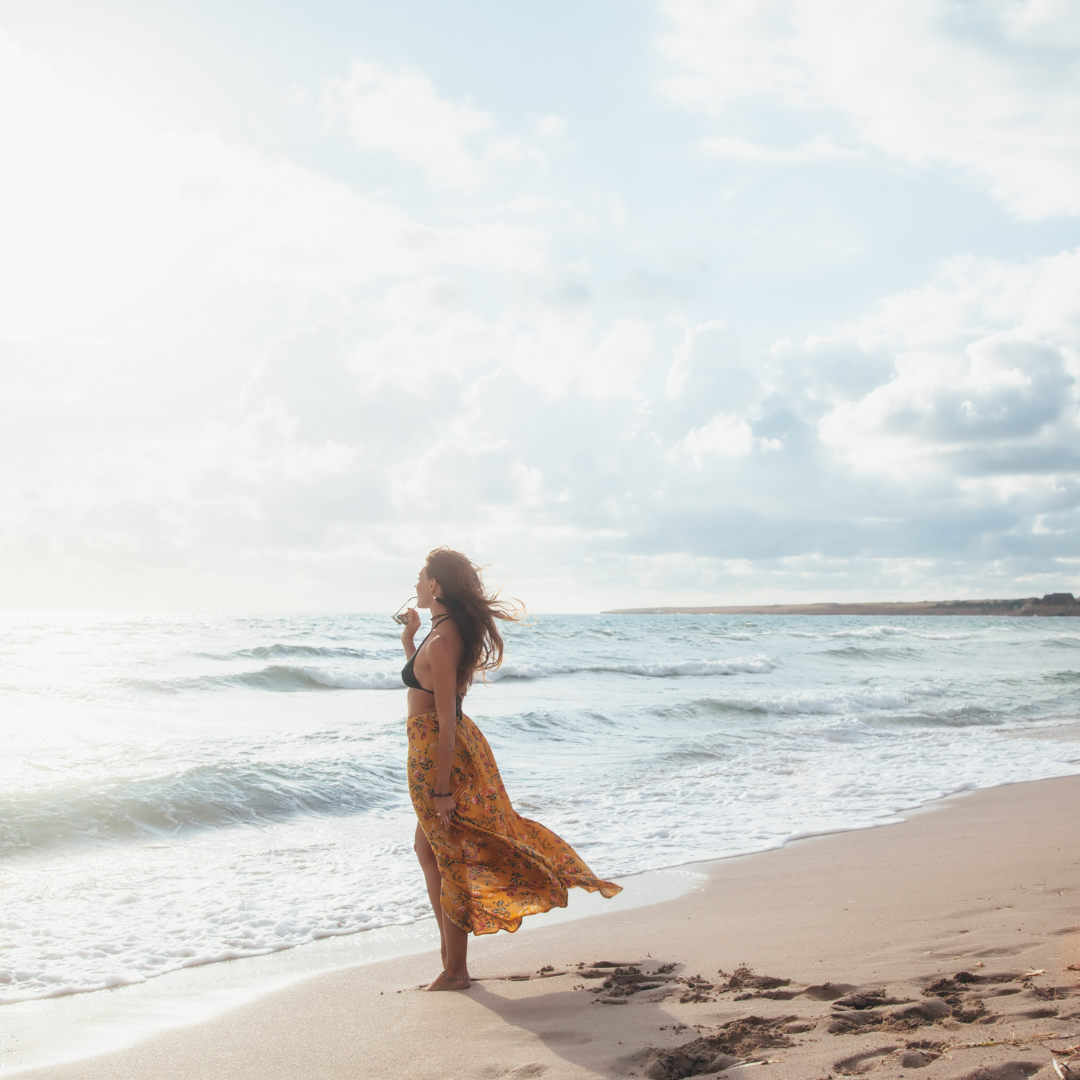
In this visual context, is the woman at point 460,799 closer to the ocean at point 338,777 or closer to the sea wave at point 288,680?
the ocean at point 338,777

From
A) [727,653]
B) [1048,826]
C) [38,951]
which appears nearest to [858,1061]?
[38,951]

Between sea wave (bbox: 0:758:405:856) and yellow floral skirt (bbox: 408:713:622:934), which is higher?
yellow floral skirt (bbox: 408:713:622:934)

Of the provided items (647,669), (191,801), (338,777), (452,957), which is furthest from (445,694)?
(647,669)

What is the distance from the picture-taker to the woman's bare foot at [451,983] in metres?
4.08

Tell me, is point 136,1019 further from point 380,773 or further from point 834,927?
point 380,773

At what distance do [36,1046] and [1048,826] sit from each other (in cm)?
735

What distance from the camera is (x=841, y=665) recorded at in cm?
2930

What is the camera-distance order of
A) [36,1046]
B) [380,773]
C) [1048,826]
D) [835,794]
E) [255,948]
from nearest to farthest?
[36,1046], [255,948], [1048,826], [835,794], [380,773]

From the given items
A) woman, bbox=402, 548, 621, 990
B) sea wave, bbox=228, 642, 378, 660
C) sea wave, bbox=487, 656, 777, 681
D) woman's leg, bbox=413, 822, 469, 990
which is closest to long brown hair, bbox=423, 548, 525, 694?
woman, bbox=402, 548, 621, 990

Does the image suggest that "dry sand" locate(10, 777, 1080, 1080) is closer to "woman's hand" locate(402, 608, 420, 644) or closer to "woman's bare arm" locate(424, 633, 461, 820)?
"woman's bare arm" locate(424, 633, 461, 820)

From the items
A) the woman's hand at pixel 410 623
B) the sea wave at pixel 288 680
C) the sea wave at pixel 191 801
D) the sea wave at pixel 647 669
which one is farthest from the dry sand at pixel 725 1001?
the sea wave at pixel 647 669

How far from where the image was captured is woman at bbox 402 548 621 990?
4051mm

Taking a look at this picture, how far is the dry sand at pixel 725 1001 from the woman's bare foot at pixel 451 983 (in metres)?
0.07

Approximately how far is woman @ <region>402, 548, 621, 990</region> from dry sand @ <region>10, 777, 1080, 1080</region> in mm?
359
